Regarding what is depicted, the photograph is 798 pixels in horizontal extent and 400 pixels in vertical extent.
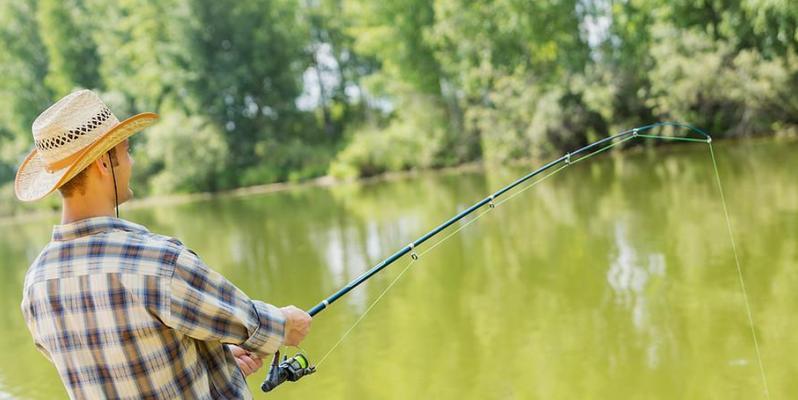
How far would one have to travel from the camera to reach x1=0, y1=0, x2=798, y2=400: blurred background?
475 centimetres

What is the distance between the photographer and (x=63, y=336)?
157cm

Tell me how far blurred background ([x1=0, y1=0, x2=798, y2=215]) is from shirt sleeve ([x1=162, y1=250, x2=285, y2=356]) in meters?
18.7

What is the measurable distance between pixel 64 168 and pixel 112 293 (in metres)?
0.31

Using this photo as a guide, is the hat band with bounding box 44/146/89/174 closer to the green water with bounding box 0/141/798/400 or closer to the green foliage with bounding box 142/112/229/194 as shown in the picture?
the green water with bounding box 0/141/798/400

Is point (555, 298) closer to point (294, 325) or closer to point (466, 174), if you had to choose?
point (294, 325)

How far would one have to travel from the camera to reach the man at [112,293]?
4.93 ft

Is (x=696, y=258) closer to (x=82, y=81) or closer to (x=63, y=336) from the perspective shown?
(x=63, y=336)

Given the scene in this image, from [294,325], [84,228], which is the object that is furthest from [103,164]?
[294,325]

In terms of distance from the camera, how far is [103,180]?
1627mm

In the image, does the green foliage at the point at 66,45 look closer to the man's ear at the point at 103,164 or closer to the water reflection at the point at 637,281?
A: the water reflection at the point at 637,281

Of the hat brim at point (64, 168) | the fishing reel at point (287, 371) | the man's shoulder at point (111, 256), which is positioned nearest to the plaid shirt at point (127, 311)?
the man's shoulder at point (111, 256)

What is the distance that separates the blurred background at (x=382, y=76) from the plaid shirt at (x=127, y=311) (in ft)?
61.9

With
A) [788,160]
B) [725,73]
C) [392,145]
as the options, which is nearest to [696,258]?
[788,160]

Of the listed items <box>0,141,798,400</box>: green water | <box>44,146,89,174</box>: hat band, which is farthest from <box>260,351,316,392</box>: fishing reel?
<box>0,141,798,400</box>: green water
